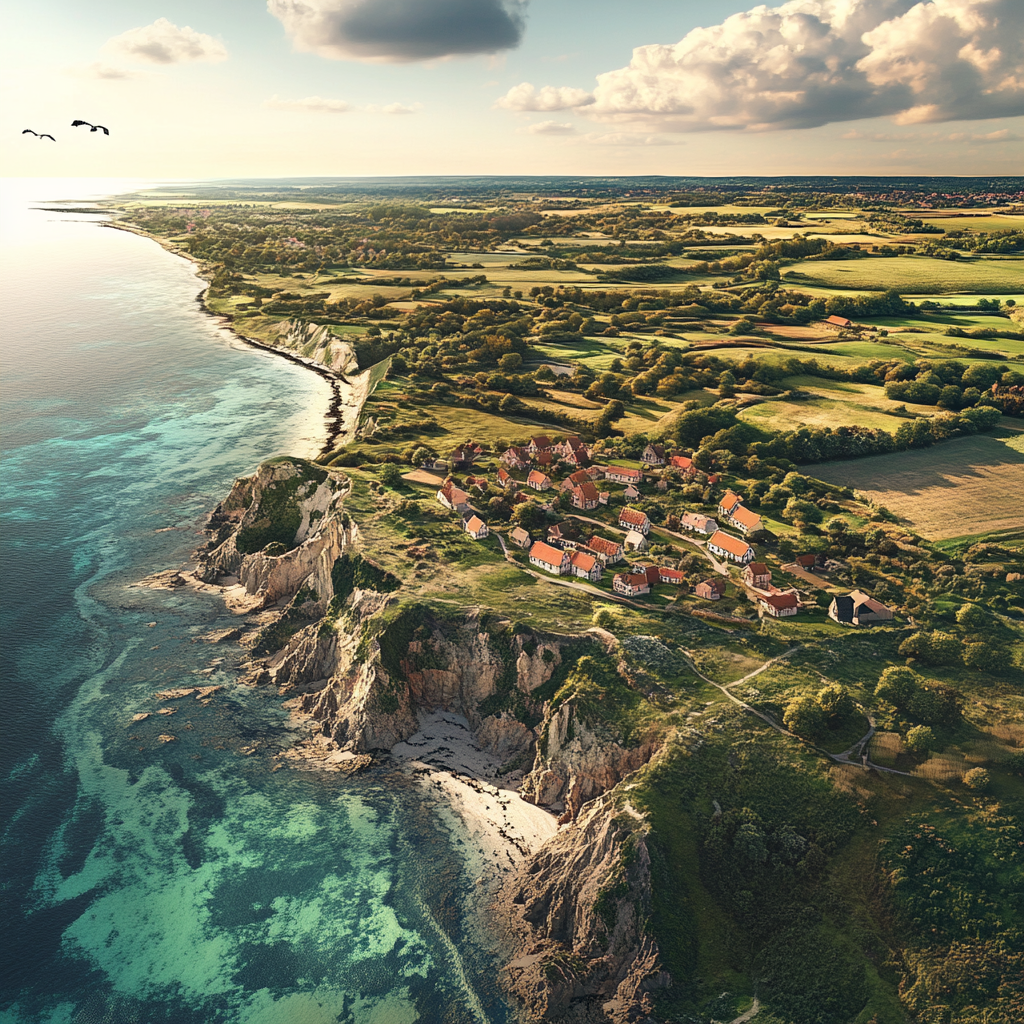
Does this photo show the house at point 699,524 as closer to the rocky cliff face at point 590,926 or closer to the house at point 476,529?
the house at point 476,529

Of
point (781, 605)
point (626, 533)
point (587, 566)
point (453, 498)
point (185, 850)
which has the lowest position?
point (185, 850)

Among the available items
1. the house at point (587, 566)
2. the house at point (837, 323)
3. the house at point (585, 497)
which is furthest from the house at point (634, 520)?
the house at point (837, 323)

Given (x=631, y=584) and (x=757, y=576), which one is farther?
(x=757, y=576)

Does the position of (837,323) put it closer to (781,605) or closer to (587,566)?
(781,605)

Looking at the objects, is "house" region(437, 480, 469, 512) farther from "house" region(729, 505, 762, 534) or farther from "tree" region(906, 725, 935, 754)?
"tree" region(906, 725, 935, 754)

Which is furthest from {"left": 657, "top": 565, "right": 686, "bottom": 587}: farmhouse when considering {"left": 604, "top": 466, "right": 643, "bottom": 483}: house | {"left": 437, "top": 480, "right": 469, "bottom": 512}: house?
{"left": 437, "top": 480, "right": 469, "bottom": 512}: house

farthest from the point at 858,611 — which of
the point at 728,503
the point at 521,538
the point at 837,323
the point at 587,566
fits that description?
the point at 837,323
